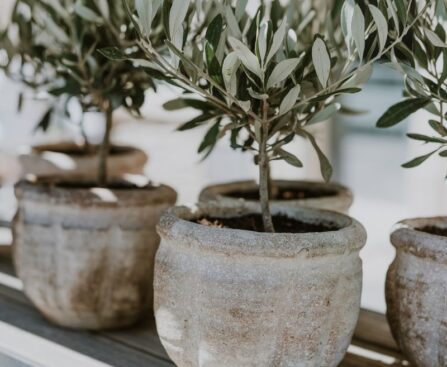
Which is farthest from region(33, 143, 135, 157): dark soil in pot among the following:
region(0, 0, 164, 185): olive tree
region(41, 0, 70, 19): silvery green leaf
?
region(41, 0, 70, 19): silvery green leaf

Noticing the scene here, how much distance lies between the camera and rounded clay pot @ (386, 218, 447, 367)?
1.13m

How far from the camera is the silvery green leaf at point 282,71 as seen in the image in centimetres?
105

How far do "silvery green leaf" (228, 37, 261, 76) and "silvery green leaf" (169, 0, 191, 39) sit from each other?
2.9 inches

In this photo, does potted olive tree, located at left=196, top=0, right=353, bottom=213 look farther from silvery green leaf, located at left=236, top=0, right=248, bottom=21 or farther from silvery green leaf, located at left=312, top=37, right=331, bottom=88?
silvery green leaf, located at left=312, top=37, right=331, bottom=88

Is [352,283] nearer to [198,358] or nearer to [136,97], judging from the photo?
[198,358]

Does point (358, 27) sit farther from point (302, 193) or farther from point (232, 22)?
point (302, 193)

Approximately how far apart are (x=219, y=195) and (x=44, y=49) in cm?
48

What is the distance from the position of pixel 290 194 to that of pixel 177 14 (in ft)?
2.34

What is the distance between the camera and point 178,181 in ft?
15.0

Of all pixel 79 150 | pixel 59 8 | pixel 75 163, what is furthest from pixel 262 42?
pixel 79 150

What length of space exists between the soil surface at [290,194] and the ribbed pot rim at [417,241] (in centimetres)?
42

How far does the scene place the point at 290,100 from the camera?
1.09 metres

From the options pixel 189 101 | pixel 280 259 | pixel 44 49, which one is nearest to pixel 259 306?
pixel 280 259

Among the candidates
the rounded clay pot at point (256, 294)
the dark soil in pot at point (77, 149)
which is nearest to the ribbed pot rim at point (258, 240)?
the rounded clay pot at point (256, 294)
